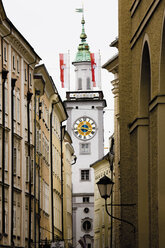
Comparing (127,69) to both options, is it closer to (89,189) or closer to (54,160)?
(54,160)

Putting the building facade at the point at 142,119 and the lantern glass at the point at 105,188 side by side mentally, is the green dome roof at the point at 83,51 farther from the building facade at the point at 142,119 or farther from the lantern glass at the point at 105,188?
the lantern glass at the point at 105,188

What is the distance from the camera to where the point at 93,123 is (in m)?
106

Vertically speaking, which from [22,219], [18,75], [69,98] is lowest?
[22,219]

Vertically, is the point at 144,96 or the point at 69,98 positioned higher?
the point at 69,98

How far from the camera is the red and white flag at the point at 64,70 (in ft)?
333

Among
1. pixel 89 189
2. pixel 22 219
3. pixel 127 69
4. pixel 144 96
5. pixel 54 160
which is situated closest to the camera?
pixel 144 96

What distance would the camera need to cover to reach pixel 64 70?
103000mm

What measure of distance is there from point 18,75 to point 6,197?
6697 mm

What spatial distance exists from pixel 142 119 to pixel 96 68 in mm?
87931

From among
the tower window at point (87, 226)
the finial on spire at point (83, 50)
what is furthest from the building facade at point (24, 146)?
the finial on spire at point (83, 50)

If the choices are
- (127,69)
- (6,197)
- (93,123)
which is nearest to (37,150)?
(6,197)

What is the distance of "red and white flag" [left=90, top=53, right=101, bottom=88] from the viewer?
102m

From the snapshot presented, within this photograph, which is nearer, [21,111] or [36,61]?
[21,111]

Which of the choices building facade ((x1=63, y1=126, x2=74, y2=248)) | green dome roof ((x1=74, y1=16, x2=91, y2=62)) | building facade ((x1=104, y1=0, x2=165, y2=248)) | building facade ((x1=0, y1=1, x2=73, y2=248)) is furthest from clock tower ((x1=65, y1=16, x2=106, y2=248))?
building facade ((x1=104, y1=0, x2=165, y2=248))
